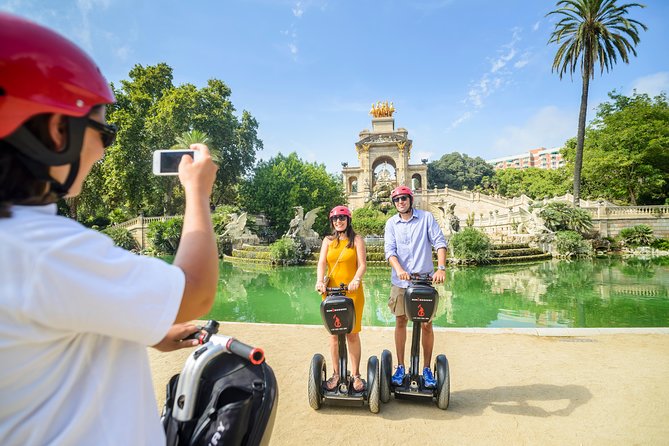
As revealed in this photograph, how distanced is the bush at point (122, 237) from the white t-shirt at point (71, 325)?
2736 centimetres

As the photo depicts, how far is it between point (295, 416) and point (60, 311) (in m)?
2.90

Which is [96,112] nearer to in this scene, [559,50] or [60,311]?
[60,311]

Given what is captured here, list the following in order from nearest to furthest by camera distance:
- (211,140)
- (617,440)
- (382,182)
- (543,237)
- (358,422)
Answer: (617,440) < (358,422) < (543,237) < (211,140) < (382,182)

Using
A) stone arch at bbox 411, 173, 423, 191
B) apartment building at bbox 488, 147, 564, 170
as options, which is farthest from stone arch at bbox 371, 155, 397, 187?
apartment building at bbox 488, 147, 564, 170

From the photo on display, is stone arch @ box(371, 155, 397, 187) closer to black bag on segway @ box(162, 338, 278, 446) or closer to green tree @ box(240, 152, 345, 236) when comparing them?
green tree @ box(240, 152, 345, 236)

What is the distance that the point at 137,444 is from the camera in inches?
33.2

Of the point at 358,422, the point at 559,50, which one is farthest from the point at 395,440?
the point at 559,50

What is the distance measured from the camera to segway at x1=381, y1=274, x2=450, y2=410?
3.17 meters

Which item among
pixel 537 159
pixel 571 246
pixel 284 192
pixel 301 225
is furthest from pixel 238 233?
pixel 537 159

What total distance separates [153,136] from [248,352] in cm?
3042

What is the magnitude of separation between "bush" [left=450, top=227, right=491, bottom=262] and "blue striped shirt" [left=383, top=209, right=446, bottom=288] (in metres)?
13.6

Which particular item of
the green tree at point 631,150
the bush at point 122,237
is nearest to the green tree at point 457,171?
the green tree at point 631,150

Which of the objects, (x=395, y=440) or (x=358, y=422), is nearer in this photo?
(x=395, y=440)

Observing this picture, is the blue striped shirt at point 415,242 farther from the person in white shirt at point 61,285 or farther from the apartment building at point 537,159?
the apartment building at point 537,159
